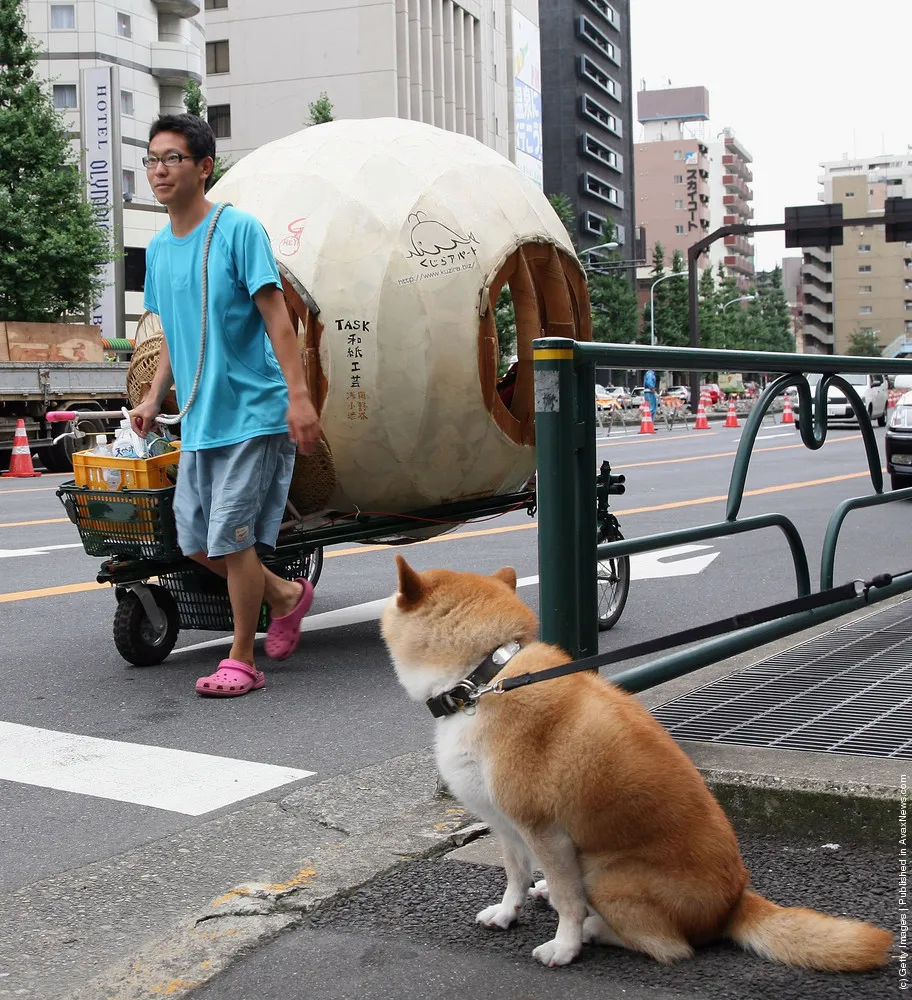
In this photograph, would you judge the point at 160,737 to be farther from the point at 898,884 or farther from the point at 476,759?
the point at 898,884

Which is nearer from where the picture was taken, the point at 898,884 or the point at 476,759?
the point at 476,759

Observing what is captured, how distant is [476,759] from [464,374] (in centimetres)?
337

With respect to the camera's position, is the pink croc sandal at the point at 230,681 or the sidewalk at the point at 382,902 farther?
the pink croc sandal at the point at 230,681

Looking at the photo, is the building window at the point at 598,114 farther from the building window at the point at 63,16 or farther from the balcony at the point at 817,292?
the building window at the point at 63,16

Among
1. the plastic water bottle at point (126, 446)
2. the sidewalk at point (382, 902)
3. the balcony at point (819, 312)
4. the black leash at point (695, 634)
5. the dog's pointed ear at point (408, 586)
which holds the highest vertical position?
the balcony at point (819, 312)

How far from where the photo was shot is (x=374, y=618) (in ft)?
23.1

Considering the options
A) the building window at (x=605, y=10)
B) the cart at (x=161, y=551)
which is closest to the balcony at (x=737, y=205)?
the building window at (x=605, y=10)

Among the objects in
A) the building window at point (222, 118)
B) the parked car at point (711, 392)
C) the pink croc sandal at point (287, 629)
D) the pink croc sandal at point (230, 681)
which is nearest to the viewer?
the pink croc sandal at point (230, 681)

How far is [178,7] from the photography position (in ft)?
190

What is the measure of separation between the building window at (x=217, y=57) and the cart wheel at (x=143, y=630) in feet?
228

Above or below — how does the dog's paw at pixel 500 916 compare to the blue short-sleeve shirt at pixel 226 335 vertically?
below

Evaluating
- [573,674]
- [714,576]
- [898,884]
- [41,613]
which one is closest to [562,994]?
[573,674]

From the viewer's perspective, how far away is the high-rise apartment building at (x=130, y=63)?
53625 mm

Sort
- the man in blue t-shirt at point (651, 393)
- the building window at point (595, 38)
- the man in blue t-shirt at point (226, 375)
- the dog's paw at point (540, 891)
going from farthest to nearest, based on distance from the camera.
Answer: the building window at point (595, 38) → the man in blue t-shirt at point (651, 393) → the man in blue t-shirt at point (226, 375) → the dog's paw at point (540, 891)
